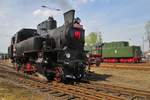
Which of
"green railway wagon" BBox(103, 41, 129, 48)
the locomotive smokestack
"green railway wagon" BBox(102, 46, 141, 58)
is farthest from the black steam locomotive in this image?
"green railway wagon" BBox(103, 41, 129, 48)

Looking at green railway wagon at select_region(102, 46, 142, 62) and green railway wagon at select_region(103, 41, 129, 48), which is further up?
green railway wagon at select_region(103, 41, 129, 48)

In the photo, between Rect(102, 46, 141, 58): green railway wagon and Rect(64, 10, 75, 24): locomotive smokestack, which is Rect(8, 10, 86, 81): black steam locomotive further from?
Rect(102, 46, 141, 58): green railway wagon

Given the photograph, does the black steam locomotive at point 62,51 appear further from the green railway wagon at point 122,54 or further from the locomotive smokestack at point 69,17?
the green railway wagon at point 122,54

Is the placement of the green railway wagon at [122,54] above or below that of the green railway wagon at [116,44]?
below

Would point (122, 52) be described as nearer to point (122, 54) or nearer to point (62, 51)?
point (122, 54)

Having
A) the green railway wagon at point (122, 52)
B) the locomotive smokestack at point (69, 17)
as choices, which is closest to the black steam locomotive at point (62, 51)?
the locomotive smokestack at point (69, 17)

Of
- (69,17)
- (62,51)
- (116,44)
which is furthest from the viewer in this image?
(116,44)

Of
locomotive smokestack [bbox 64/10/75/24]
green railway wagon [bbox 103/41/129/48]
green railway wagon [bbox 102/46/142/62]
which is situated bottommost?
green railway wagon [bbox 102/46/142/62]

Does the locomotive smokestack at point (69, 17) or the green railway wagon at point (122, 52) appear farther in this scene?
the green railway wagon at point (122, 52)

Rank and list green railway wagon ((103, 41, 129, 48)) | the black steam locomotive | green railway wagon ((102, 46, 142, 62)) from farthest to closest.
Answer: green railway wagon ((103, 41, 129, 48)) < green railway wagon ((102, 46, 142, 62)) < the black steam locomotive

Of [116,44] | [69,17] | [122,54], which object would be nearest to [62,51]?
[69,17]

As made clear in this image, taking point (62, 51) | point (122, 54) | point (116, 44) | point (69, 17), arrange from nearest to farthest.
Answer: point (62, 51), point (69, 17), point (122, 54), point (116, 44)

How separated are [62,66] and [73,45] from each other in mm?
1649

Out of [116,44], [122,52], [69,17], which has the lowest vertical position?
[122,52]
